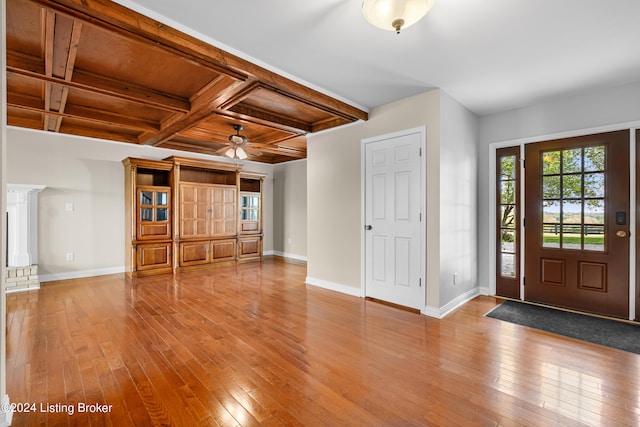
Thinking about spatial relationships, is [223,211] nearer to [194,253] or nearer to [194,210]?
[194,210]

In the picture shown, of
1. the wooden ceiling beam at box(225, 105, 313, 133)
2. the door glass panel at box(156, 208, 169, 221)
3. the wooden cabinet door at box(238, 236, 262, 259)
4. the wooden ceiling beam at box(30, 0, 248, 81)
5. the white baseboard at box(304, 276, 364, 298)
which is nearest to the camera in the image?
the wooden ceiling beam at box(30, 0, 248, 81)

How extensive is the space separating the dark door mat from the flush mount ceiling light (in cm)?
313

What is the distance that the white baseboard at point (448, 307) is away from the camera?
10.8ft

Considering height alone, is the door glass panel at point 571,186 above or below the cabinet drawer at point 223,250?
above

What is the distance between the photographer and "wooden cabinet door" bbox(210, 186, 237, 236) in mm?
6141

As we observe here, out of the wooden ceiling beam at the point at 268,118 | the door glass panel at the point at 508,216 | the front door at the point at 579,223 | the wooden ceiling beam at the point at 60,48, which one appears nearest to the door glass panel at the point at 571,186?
the front door at the point at 579,223

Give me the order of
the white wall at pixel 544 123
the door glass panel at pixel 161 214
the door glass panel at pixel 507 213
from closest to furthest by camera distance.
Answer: the white wall at pixel 544 123 < the door glass panel at pixel 507 213 < the door glass panel at pixel 161 214

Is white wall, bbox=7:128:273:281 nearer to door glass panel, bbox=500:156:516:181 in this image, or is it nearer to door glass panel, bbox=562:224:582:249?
door glass panel, bbox=500:156:516:181

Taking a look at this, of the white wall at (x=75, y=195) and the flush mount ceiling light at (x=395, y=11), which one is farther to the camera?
the white wall at (x=75, y=195)

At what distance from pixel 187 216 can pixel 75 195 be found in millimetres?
1827

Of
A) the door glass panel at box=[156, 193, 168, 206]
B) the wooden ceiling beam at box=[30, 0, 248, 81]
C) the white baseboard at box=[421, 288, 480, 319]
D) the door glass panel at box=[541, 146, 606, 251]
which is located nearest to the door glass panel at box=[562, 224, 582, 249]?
the door glass panel at box=[541, 146, 606, 251]

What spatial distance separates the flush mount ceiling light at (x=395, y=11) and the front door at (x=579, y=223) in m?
2.96

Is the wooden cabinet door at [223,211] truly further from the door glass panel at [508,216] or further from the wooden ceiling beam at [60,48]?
the door glass panel at [508,216]

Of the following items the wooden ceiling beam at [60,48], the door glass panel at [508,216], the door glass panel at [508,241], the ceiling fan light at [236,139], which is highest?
the wooden ceiling beam at [60,48]
